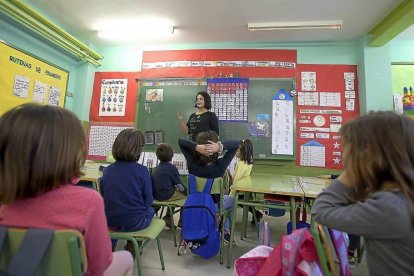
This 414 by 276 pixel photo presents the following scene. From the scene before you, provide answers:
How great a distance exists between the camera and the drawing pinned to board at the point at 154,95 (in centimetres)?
375

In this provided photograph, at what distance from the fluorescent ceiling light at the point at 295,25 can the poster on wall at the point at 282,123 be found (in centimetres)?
83

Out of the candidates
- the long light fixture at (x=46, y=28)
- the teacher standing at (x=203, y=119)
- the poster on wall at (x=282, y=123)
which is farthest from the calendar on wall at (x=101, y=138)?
the poster on wall at (x=282, y=123)

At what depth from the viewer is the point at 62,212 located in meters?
0.65

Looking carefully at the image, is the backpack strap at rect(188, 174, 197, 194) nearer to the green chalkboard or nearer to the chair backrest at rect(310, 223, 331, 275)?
the chair backrest at rect(310, 223, 331, 275)

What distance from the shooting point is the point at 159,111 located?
3.74 metres

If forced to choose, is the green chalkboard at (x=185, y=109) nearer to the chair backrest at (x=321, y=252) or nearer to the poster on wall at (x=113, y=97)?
the poster on wall at (x=113, y=97)

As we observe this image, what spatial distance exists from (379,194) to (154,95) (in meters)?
3.47

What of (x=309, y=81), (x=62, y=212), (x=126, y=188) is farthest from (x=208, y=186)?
(x=309, y=81)

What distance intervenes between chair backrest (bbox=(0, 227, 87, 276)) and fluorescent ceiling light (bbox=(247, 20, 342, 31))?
10.4 feet

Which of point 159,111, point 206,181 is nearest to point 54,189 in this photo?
point 206,181

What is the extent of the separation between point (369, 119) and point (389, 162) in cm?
14

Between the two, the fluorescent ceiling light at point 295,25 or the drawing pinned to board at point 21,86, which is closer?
the drawing pinned to board at point 21,86

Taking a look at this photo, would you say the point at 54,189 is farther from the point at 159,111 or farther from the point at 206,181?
the point at 159,111

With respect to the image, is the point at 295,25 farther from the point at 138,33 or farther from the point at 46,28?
the point at 46,28
